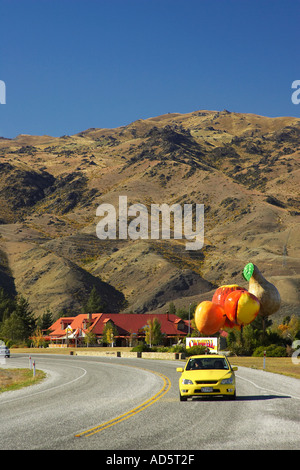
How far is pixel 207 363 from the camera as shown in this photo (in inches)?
812

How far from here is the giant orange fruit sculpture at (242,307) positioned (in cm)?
7200

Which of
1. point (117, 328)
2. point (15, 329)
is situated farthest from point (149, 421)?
point (15, 329)

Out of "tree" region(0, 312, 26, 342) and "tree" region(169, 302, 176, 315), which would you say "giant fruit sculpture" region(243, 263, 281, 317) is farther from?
"tree" region(169, 302, 176, 315)

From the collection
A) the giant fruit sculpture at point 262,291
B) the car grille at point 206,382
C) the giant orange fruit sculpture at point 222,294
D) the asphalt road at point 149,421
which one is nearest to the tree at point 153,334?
the giant orange fruit sculpture at point 222,294

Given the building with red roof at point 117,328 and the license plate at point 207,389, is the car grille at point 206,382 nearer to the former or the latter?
the license plate at point 207,389

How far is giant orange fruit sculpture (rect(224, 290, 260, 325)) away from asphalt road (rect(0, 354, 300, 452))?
47.9m

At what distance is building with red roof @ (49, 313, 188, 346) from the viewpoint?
114 meters

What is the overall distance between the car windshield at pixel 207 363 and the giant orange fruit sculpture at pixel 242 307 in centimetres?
5218
